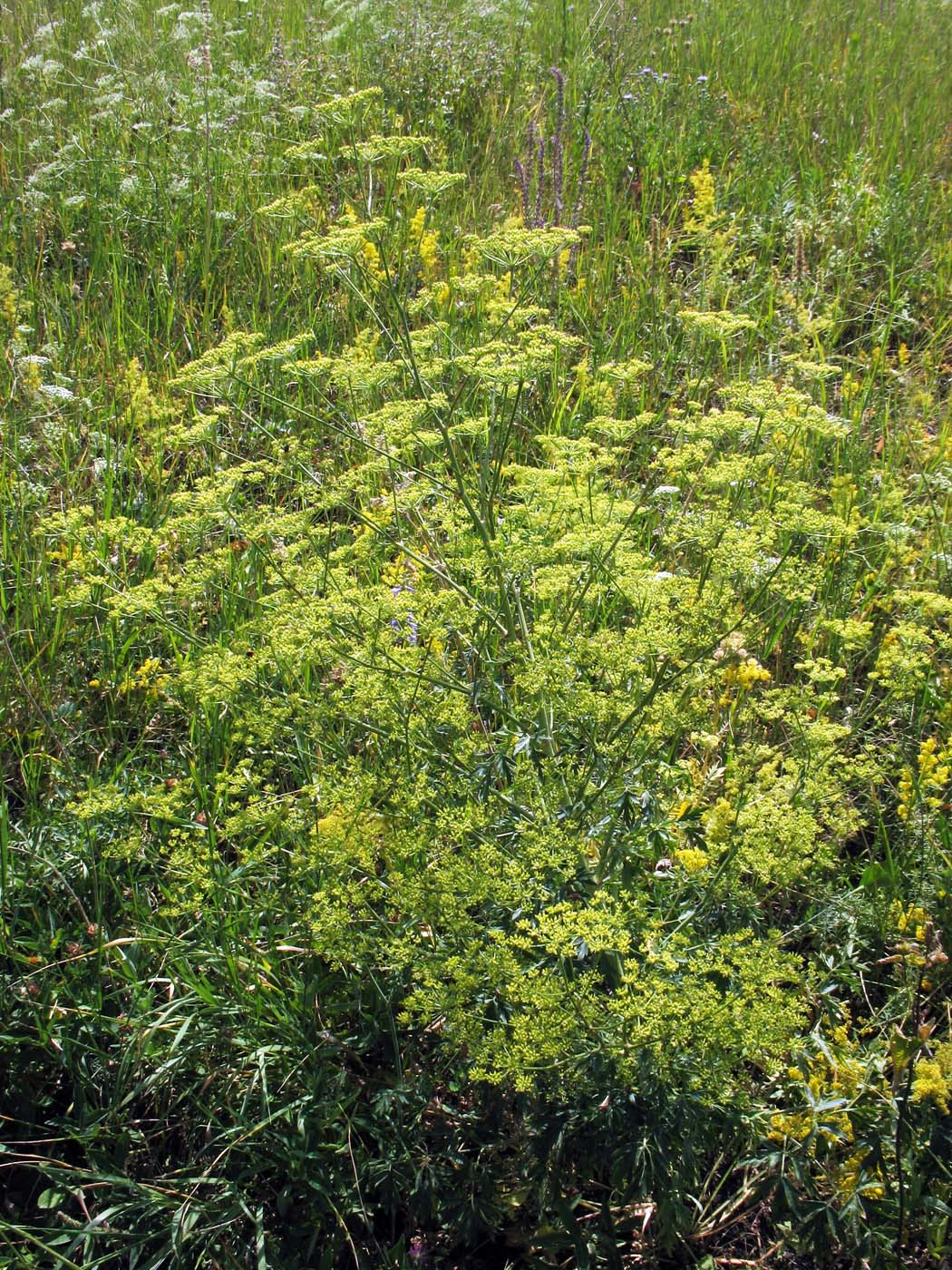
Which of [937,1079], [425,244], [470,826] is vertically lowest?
[937,1079]

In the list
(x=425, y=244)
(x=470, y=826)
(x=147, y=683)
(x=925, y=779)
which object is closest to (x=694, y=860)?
(x=470, y=826)

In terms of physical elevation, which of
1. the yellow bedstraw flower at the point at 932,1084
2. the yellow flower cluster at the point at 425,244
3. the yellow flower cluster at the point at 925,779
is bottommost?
the yellow bedstraw flower at the point at 932,1084

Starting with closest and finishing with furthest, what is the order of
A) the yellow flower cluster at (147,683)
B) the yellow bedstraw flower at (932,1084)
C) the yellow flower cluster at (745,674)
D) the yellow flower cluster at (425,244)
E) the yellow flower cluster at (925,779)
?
the yellow bedstraw flower at (932,1084) < the yellow flower cluster at (925,779) < the yellow flower cluster at (745,674) < the yellow flower cluster at (147,683) < the yellow flower cluster at (425,244)

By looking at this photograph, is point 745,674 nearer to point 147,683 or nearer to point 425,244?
point 147,683

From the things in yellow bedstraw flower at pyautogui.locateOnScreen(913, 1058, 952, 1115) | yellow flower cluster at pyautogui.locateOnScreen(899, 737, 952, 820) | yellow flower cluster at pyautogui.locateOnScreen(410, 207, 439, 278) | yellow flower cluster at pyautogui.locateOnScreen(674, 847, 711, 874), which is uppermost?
yellow flower cluster at pyautogui.locateOnScreen(410, 207, 439, 278)

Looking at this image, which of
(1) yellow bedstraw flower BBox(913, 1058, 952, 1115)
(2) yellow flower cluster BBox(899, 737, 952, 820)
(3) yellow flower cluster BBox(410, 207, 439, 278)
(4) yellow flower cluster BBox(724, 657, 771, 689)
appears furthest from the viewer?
(3) yellow flower cluster BBox(410, 207, 439, 278)

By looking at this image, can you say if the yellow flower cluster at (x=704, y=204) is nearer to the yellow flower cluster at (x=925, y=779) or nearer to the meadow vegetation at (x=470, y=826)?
the meadow vegetation at (x=470, y=826)

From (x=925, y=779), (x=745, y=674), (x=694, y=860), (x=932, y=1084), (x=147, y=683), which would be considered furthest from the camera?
(x=147, y=683)

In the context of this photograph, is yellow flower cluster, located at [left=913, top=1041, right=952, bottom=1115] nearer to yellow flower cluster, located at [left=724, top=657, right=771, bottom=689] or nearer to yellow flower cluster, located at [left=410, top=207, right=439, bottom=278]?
yellow flower cluster, located at [left=724, top=657, right=771, bottom=689]

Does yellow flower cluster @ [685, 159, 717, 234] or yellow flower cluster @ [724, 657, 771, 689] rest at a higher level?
yellow flower cluster @ [685, 159, 717, 234]

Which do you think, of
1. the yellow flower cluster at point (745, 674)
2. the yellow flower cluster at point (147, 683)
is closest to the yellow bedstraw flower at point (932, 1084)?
the yellow flower cluster at point (745, 674)

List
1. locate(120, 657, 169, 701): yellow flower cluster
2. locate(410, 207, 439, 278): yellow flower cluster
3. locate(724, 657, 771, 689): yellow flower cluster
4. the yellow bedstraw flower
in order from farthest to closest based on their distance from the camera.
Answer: locate(410, 207, 439, 278): yellow flower cluster
locate(120, 657, 169, 701): yellow flower cluster
locate(724, 657, 771, 689): yellow flower cluster
the yellow bedstraw flower

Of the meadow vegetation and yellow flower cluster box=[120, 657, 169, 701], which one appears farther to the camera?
yellow flower cluster box=[120, 657, 169, 701]

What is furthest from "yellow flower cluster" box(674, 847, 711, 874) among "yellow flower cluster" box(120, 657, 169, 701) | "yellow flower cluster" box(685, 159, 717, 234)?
"yellow flower cluster" box(685, 159, 717, 234)
